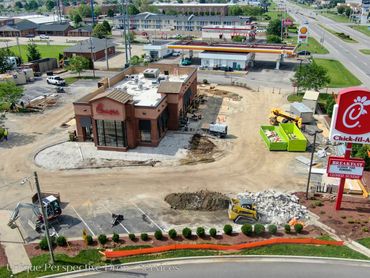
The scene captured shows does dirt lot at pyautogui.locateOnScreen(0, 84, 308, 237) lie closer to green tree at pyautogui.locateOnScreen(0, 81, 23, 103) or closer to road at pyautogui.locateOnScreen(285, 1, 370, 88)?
green tree at pyautogui.locateOnScreen(0, 81, 23, 103)

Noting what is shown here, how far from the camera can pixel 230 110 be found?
205 feet

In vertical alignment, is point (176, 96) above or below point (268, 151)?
above

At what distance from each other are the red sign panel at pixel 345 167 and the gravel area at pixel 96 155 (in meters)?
18.8

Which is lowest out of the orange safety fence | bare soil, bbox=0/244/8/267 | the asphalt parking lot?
the asphalt parking lot

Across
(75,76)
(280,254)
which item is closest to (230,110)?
(280,254)

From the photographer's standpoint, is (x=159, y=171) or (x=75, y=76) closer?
(x=159, y=171)

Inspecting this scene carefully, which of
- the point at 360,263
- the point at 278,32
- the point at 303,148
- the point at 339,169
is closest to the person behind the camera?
the point at 360,263

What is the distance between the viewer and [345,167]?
3200 cm

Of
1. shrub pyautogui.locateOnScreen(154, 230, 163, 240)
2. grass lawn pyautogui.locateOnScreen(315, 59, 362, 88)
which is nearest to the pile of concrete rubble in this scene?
shrub pyautogui.locateOnScreen(154, 230, 163, 240)

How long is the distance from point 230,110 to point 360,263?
39.3m

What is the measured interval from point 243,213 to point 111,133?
2208 cm

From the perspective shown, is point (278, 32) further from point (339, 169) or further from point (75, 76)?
point (339, 169)

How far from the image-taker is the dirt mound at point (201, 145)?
4659 centimetres

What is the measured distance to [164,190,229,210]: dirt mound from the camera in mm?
34000
